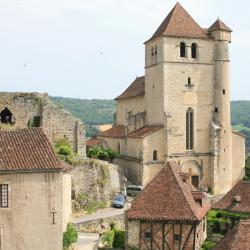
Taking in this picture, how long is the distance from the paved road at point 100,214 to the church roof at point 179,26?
71.9 ft

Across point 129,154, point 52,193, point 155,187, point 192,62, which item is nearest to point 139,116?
point 129,154

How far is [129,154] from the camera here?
63125 millimetres

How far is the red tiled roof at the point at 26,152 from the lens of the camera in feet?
95.9

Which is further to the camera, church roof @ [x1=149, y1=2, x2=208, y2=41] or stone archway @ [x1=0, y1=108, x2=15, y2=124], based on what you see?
church roof @ [x1=149, y1=2, x2=208, y2=41]

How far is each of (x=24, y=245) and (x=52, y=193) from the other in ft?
10.1

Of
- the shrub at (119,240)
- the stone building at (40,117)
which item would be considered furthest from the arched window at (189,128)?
the shrub at (119,240)

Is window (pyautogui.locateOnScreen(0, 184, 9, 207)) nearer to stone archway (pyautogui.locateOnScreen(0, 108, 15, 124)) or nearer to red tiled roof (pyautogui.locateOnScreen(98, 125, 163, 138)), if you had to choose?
stone archway (pyautogui.locateOnScreen(0, 108, 15, 124))

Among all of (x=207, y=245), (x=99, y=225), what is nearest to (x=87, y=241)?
(x=99, y=225)

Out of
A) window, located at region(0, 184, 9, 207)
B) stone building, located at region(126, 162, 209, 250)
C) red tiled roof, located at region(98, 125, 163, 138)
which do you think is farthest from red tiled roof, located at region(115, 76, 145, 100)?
window, located at region(0, 184, 9, 207)

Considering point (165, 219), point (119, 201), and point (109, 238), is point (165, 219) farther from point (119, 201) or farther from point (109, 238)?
point (119, 201)

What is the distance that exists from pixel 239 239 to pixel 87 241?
642 inches

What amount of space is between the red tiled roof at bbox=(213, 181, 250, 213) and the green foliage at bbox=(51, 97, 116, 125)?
120 m

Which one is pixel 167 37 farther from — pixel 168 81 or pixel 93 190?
pixel 93 190

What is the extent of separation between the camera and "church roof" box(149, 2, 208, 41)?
61500 mm
